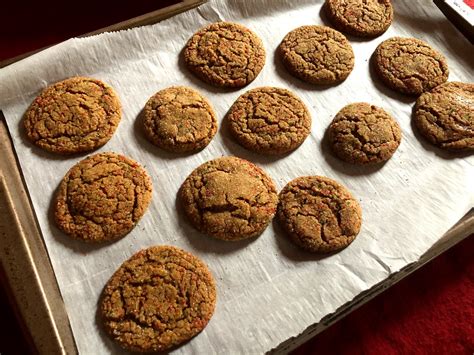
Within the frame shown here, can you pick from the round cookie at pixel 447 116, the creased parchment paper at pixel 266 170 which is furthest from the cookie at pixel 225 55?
the round cookie at pixel 447 116

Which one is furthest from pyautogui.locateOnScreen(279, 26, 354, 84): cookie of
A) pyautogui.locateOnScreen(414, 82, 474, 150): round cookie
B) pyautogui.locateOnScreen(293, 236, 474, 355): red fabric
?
pyautogui.locateOnScreen(293, 236, 474, 355): red fabric

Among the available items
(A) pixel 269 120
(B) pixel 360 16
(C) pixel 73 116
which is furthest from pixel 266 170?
(B) pixel 360 16

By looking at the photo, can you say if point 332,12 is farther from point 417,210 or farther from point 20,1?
point 20,1

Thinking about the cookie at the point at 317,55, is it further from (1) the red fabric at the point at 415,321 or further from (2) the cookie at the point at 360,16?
(1) the red fabric at the point at 415,321

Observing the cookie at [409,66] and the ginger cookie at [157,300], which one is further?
the cookie at [409,66]

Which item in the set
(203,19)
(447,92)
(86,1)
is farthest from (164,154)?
(86,1)

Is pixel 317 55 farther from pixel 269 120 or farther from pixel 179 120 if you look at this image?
pixel 179 120
